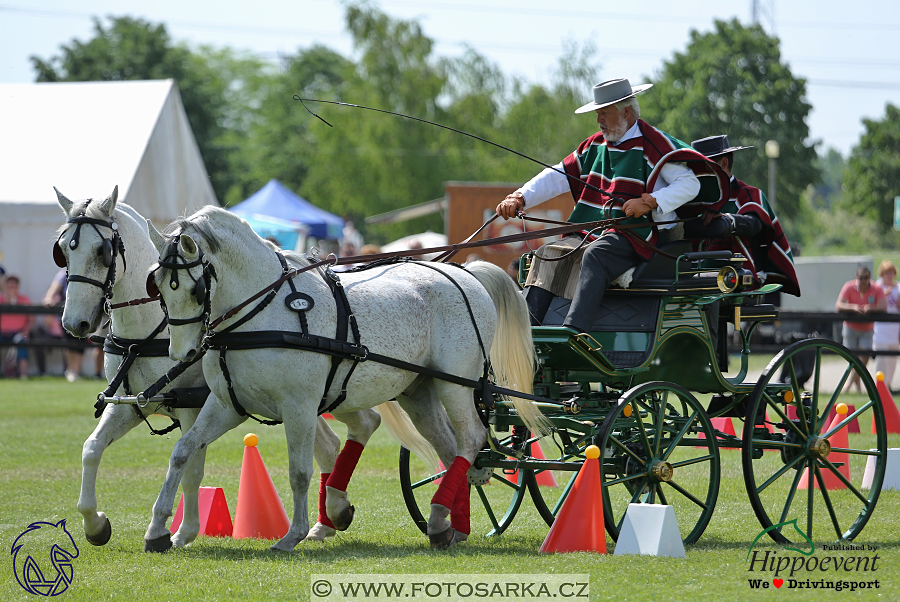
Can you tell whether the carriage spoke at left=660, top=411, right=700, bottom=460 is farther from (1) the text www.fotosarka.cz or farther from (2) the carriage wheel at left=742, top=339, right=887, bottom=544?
Result: (1) the text www.fotosarka.cz

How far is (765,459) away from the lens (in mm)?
9523

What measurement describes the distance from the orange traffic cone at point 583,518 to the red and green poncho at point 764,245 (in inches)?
81.8

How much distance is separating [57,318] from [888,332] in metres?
13.2

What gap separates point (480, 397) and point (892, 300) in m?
12.4

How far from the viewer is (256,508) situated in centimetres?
620

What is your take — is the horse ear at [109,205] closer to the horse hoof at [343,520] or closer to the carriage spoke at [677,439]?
the horse hoof at [343,520]

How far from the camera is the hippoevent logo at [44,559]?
485cm

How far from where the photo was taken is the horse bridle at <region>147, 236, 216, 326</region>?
16.6 ft

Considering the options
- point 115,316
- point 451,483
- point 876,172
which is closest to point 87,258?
point 115,316

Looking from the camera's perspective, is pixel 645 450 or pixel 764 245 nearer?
pixel 645 450

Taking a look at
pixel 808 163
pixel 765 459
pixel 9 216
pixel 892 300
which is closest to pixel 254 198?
pixel 9 216

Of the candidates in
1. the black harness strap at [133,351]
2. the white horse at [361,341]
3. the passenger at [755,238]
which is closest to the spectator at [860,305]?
the passenger at [755,238]

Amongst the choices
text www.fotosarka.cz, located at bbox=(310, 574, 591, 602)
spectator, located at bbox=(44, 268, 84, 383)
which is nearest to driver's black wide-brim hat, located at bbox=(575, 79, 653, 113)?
text www.fotosarka.cz, located at bbox=(310, 574, 591, 602)

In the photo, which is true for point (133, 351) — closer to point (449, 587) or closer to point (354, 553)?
point (354, 553)
